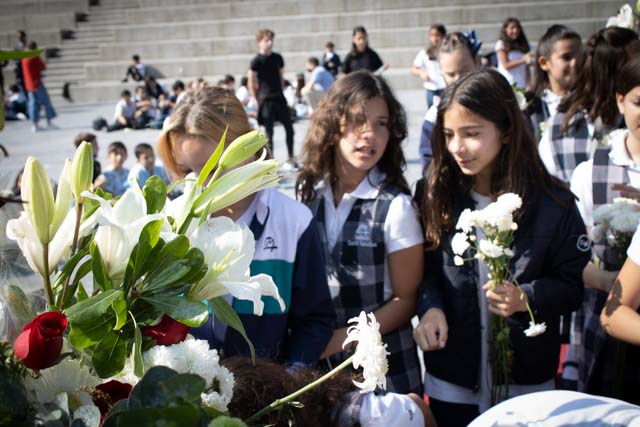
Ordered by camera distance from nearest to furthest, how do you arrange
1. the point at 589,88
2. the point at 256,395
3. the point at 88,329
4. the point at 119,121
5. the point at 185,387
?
the point at 185,387 → the point at 88,329 → the point at 256,395 → the point at 589,88 → the point at 119,121

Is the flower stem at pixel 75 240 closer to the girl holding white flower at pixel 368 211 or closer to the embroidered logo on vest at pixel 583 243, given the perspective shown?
the girl holding white flower at pixel 368 211

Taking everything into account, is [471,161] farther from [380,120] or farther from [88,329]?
[88,329]

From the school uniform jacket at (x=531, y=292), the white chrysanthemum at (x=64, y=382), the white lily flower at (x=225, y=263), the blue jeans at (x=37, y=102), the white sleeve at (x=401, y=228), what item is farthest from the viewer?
the blue jeans at (x=37, y=102)

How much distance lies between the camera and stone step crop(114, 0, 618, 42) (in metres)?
18.3

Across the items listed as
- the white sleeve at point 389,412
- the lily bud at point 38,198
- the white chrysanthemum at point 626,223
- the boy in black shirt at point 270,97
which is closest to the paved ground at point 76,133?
the boy in black shirt at point 270,97

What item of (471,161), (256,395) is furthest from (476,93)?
(256,395)

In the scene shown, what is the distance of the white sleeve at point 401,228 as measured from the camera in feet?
8.05

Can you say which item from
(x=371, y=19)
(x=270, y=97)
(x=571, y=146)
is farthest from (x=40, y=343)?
(x=371, y=19)

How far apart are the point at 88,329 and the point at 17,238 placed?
0.50ft

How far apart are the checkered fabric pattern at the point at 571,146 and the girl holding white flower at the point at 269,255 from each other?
1808 mm

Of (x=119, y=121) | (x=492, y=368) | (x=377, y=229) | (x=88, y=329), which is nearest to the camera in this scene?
(x=88, y=329)

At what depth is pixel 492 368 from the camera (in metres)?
2.27

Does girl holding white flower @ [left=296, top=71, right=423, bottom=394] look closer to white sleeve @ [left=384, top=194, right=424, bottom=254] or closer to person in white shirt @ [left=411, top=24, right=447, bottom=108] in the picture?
white sleeve @ [left=384, top=194, right=424, bottom=254]

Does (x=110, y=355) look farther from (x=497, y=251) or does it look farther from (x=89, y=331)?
(x=497, y=251)
